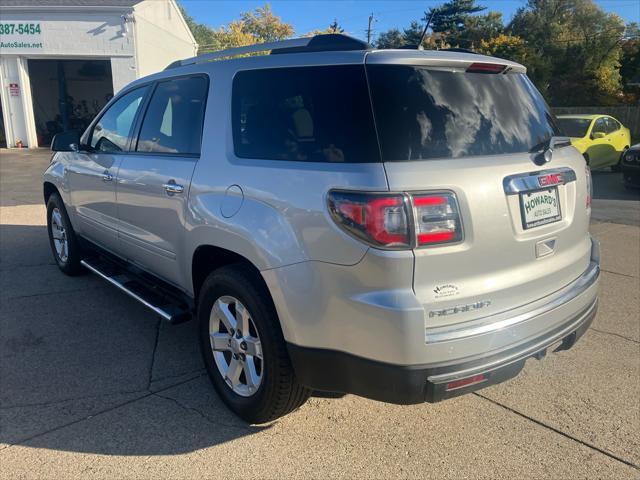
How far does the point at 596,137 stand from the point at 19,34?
20832 millimetres

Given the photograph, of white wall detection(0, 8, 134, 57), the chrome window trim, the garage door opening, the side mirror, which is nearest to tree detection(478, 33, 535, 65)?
white wall detection(0, 8, 134, 57)

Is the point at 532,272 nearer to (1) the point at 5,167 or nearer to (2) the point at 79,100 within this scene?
(1) the point at 5,167

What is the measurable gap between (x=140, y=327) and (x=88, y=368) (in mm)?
714

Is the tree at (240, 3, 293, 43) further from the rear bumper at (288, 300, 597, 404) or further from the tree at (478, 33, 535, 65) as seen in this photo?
the rear bumper at (288, 300, 597, 404)

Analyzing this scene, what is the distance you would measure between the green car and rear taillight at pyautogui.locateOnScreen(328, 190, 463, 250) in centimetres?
1249

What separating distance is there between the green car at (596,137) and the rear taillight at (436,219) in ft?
40.9

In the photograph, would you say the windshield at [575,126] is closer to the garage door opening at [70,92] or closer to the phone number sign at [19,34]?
the phone number sign at [19,34]

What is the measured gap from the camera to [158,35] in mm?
23766

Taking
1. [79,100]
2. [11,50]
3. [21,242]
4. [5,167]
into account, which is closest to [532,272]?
[21,242]

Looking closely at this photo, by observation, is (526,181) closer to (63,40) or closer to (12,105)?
(63,40)

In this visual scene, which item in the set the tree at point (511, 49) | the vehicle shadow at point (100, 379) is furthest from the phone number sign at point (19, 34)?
the tree at point (511, 49)

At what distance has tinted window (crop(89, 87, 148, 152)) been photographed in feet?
13.7

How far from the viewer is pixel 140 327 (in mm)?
4234

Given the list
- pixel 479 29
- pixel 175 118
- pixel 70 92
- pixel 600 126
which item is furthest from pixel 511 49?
pixel 175 118
